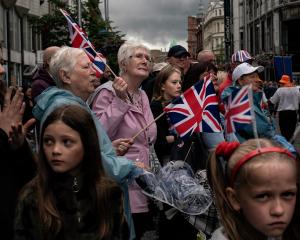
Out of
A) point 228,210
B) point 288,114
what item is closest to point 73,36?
point 228,210

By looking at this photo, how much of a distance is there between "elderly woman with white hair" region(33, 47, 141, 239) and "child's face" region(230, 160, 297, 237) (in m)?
1.31

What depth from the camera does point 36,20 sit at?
952 inches

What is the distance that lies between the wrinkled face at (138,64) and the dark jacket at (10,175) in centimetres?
162

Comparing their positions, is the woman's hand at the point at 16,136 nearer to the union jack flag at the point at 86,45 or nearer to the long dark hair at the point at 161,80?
the union jack flag at the point at 86,45

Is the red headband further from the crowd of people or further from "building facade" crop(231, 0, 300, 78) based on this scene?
"building facade" crop(231, 0, 300, 78)

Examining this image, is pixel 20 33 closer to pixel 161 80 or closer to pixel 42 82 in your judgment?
pixel 42 82

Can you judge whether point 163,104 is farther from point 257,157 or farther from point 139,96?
point 257,157

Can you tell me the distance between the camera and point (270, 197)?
250 cm

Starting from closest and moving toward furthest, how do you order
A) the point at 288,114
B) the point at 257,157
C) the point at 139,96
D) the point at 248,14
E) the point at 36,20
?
the point at 257,157, the point at 139,96, the point at 288,114, the point at 36,20, the point at 248,14

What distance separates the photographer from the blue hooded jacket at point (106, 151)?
3717 millimetres

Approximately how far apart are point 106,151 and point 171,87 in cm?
249

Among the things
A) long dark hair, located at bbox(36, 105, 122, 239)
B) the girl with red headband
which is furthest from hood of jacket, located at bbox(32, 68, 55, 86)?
the girl with red headband

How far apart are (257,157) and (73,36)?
3.96m

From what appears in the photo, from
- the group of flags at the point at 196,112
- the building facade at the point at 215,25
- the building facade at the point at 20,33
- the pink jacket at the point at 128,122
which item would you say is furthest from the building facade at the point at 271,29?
the building facade at the point at 215,25
